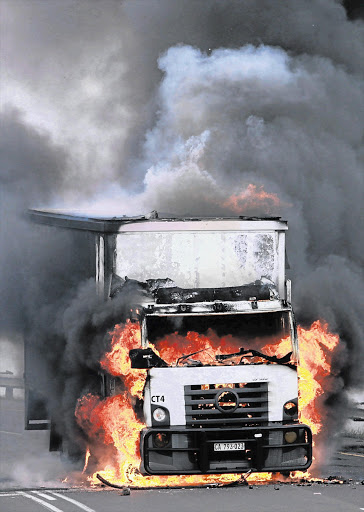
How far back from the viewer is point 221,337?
1836cm

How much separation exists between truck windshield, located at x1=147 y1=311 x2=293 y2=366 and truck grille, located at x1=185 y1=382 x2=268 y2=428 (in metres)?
0.52

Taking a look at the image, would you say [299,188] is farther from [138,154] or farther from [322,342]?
[322,342]

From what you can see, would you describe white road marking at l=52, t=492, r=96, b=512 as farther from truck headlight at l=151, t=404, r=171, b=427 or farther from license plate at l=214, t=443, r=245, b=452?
license plate at l=214, t=443, r=245, b=452

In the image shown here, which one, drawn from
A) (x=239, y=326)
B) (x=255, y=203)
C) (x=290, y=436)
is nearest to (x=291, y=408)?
(x=290, y=436)

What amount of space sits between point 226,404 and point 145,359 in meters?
1.17

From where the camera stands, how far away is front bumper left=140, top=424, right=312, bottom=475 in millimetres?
17266

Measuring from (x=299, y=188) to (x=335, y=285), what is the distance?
13.0 metres

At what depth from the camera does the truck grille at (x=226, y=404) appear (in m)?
17.3

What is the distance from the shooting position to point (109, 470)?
1866 centimetres

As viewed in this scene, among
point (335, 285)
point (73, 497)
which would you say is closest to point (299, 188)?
point (335, 285)

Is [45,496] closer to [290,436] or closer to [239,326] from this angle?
[290,436]

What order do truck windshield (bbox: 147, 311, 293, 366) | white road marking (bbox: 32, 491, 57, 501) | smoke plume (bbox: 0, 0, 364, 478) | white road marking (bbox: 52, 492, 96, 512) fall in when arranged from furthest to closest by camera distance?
smoke plume (bbox: 0, 0, 364, 478), truck windshield (bbox: 147, 311, 293, 366), white road marking (bbox: 32, 491, 57, 501), white road marking (bbox: 52, 492, 96, 512)

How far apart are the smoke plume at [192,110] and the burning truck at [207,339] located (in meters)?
6.56

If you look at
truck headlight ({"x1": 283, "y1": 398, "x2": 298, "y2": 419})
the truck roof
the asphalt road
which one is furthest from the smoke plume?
the asphalt road
